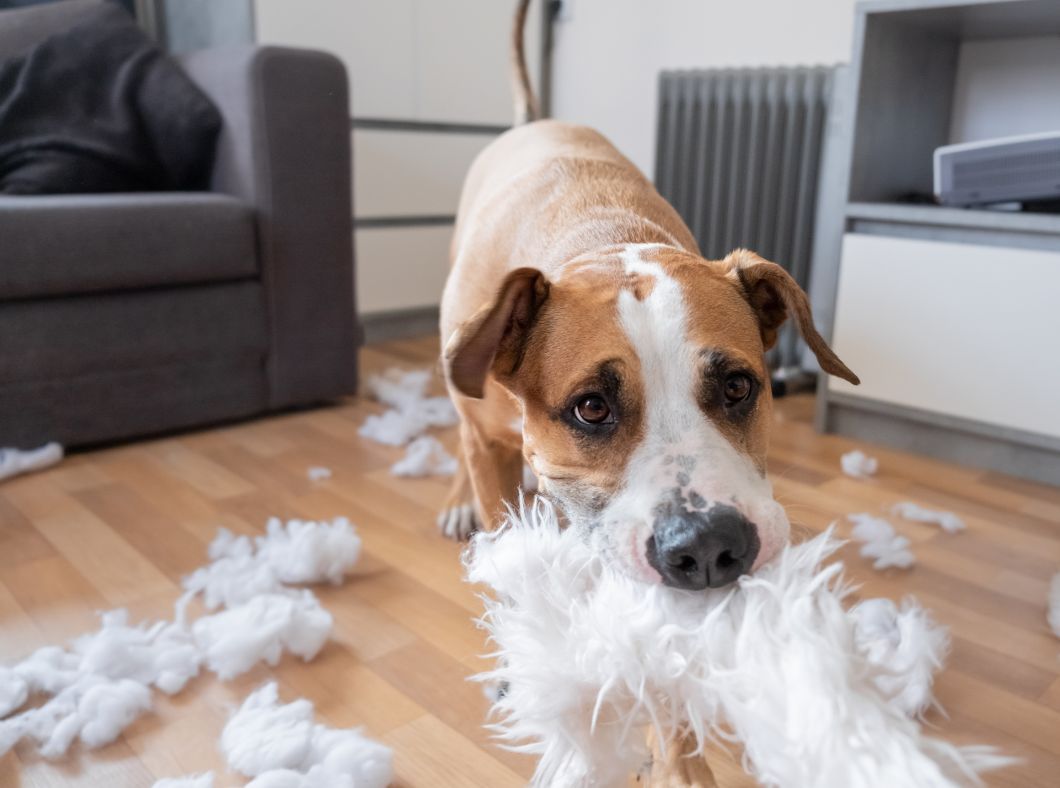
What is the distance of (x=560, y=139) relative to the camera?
1817 mm

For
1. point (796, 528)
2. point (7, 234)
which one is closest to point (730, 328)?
point (796, 528)

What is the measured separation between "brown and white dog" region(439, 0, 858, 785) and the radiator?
5.34ft

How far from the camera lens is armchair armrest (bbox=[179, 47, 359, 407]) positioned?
2373mm

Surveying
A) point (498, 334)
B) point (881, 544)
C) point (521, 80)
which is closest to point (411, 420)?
point (521, 80)

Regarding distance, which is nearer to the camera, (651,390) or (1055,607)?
(651,390)

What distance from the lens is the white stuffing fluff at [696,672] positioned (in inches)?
24.8

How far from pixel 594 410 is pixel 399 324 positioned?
267 cm

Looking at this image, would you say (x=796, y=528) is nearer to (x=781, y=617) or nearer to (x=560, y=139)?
(x=781, y=617)

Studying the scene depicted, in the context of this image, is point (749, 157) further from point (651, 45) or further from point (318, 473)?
point (318, 473)

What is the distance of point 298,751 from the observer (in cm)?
108

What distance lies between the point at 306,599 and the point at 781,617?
95 centimetres

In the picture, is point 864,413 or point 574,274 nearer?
point 574,274

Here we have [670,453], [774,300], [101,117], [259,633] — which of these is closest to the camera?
[670,453]

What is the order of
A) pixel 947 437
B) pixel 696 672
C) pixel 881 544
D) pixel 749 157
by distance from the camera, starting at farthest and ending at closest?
pixel 749 157, pixel 947 437, pixel 881 544, pixel 696 672
